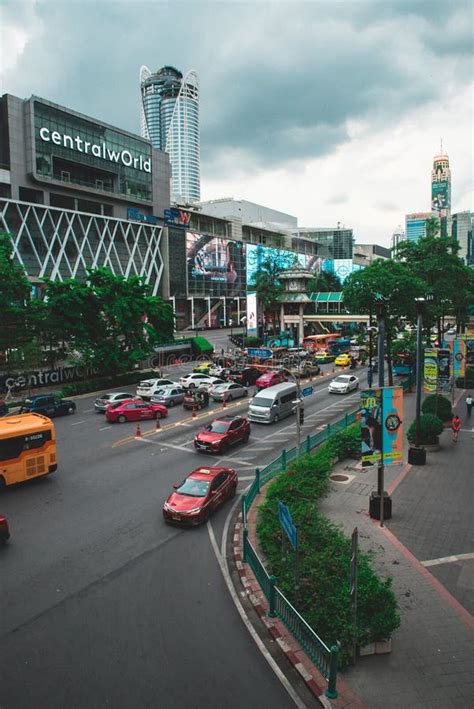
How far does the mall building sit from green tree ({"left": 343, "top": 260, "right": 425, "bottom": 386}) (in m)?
44.5

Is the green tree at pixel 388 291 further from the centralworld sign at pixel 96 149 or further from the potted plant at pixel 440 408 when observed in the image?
the centralworld sign at pixel 96 149

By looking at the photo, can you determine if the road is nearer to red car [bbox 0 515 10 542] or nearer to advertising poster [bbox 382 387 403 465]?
red car [bbox 0 515 10 542]

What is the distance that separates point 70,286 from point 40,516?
29345 mm

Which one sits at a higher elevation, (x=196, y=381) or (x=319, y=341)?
(x=319, y=341)

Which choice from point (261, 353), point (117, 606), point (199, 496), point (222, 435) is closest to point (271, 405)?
point (222, 435)

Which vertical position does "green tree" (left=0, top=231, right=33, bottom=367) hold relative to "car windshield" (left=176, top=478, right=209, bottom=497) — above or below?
above

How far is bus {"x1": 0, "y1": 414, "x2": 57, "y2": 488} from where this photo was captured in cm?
1836

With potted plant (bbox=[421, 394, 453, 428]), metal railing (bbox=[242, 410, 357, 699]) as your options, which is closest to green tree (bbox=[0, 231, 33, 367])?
metal railing (bbox=[242, 410, 357, 699])

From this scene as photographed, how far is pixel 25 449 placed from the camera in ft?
62.0

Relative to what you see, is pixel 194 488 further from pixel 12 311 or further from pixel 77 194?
pixel 77 194

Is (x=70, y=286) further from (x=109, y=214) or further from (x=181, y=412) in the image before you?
(x=109, y=214)

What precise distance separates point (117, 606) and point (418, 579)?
7378mm

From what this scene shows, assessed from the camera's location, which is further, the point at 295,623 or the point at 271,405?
the point at 271,405

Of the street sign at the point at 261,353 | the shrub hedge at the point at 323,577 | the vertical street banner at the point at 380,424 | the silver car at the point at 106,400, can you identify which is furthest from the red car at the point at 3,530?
the street sign at the point at 261,353
